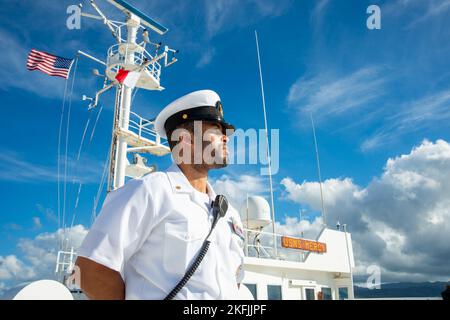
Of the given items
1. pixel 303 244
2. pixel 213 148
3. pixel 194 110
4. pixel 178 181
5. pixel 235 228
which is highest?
pixel 303 244

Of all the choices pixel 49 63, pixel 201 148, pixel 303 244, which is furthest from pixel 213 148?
pixel 49 63

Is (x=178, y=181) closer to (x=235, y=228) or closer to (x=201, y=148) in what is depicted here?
(x=201, y=148)

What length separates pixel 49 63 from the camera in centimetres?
1309

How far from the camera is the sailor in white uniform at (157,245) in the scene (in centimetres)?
160

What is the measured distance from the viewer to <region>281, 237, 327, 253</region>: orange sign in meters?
13.3

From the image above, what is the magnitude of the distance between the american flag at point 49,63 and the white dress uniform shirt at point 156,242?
1323 cm

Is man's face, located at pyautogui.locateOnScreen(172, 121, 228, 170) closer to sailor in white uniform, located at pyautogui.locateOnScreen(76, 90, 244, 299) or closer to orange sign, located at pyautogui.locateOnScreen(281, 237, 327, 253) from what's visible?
sailor in white uniform, located at pyautogui.locateOnScreen(76, 90, 244, 299)

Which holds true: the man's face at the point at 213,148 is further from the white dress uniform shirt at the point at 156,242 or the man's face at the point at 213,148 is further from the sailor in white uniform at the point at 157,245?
the white dress uniform shirt at the point at 156,242

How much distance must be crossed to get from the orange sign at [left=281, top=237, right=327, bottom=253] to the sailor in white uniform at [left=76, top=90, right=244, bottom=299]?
11.7 metres

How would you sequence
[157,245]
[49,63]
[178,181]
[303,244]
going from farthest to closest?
[303,244], [49,63], [178,181], [157,245]

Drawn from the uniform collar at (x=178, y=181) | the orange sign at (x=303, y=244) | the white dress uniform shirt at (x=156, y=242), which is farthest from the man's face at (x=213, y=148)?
the orange sign at (x=303, y=244)

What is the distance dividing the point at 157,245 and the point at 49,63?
1373 centimetres
